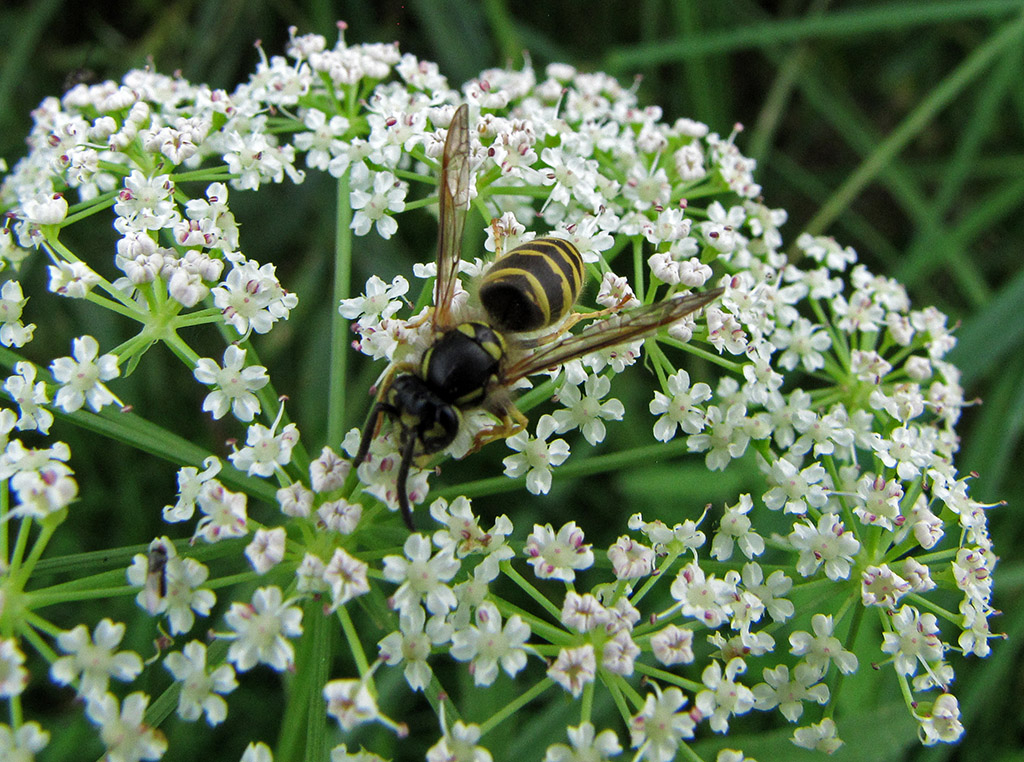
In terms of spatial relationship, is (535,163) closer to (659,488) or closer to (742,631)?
(659,488)

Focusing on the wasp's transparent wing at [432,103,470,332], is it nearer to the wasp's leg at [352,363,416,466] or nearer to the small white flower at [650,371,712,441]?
the wasp's leg at [352,363,416,466]

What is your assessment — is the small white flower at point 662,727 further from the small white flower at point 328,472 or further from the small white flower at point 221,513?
the small white flower at point 221,513

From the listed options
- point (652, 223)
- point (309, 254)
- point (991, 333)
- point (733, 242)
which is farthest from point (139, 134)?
point (991, 333)

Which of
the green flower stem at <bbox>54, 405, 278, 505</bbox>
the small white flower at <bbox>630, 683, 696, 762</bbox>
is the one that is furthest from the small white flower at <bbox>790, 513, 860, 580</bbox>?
the green flower stem at <bbox>54, 405, 278, 505</bbox>

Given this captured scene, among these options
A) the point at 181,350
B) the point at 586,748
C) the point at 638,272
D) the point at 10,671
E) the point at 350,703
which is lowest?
the point at 586,748

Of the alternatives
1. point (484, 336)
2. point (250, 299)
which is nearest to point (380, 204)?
point (250, 299)

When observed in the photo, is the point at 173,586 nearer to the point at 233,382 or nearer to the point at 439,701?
the point at 233,382
